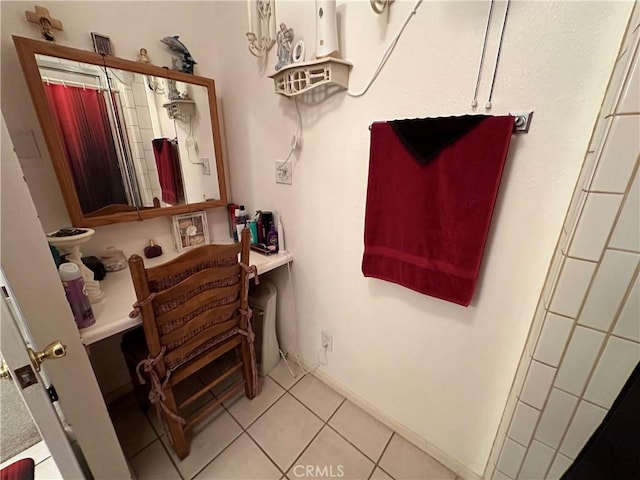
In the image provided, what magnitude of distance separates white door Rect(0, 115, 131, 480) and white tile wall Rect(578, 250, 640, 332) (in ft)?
4.48

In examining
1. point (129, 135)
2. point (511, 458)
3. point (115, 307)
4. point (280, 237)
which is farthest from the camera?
point (280, 237)

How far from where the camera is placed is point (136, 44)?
115 cm

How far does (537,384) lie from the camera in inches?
28.7

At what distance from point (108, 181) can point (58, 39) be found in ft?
1.76

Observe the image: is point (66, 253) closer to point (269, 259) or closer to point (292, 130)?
point (269, 259)

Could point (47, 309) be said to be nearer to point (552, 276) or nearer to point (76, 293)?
point (76, 293)

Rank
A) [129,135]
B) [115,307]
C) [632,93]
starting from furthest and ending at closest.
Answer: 1. [129,135]
2. [115,307]
3. [632,93]

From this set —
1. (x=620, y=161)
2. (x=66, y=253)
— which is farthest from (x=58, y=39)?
(x=620, y=161)

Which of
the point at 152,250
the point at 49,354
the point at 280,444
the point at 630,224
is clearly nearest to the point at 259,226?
the point at 152,250

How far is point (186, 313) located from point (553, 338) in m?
1.19

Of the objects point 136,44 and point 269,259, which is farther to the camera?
point 269,259

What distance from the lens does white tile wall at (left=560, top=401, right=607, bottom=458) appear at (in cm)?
65

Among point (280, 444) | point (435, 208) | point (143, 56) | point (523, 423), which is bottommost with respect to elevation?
point (280, 444)

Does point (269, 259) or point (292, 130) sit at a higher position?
point (292, 130)
